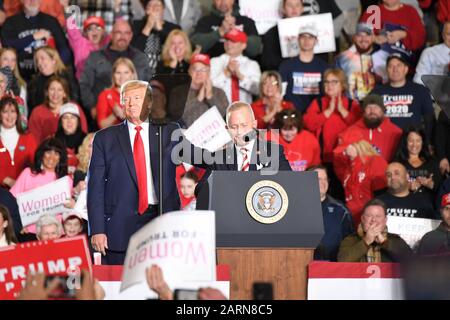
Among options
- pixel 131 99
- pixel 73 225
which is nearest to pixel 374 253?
pixel 131 99

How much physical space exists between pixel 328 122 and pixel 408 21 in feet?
5.92

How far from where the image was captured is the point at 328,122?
11.8 metres

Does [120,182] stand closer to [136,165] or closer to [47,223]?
[136,165]

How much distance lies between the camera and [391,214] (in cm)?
1067

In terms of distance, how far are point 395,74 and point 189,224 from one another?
256 inches

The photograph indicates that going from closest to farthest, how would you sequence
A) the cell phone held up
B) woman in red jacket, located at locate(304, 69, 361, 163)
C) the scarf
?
the cell phone held up, the scarf, woman in red jacket, located at locate(304, 69, 361, 163)

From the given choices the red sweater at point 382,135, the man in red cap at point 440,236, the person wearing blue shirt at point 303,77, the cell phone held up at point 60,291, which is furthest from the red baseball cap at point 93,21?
the cell phone held up at point 60,291

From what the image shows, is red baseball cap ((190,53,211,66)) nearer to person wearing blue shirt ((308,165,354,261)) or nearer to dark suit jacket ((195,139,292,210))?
person wearing blue shirt ((308,165,354,261))

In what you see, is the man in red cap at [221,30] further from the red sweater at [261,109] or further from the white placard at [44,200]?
the white placard at [44,200]

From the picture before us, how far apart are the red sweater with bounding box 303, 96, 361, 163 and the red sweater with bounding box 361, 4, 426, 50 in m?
1.26

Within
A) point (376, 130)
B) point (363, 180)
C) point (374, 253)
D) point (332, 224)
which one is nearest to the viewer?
point (374, 253)

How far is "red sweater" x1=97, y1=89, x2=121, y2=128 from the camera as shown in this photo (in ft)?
38.5

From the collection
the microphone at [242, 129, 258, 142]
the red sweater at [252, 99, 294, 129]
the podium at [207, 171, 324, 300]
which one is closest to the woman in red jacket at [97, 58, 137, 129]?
the red sweater at [252, 99, 294, 129]
